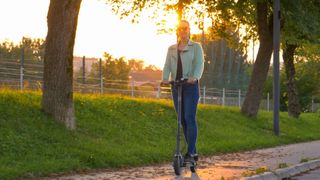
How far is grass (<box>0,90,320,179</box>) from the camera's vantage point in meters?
9.98

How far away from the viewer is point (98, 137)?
12883mm

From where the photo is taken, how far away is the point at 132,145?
1308 cm

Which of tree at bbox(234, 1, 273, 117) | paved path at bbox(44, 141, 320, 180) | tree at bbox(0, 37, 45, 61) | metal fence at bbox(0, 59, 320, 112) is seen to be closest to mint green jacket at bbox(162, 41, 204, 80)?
paved path at bbox(44, 141, 320, 180)

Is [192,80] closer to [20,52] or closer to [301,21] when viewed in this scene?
[301,21]

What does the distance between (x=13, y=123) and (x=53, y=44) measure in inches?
73.5

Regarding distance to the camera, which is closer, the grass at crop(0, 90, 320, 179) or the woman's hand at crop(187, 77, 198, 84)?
the woman's hand at crop(187, 77, 198, 84)

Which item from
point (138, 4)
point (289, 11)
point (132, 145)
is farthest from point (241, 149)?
point (138, 4)

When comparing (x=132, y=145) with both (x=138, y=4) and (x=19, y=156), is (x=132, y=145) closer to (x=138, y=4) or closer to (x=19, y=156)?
(x=19, y=156)

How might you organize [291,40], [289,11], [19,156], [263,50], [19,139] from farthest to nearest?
[291,40] < [263,50] < [289,11] < [19,139] < [19,156]

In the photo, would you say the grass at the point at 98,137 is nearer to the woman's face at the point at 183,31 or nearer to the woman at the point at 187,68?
the woman at the point at 187,68

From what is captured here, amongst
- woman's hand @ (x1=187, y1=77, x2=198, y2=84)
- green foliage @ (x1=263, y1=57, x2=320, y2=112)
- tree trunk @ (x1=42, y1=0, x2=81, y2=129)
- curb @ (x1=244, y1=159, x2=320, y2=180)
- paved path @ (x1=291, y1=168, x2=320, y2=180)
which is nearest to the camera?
woman's hand @ (x1=187, y1=77, x2=198, y2=84)

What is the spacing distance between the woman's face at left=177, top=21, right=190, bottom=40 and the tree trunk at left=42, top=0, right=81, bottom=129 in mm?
4161

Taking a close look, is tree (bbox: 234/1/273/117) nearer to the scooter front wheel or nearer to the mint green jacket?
the mint green jacket

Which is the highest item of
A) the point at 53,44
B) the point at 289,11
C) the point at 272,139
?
the point at 289,11
